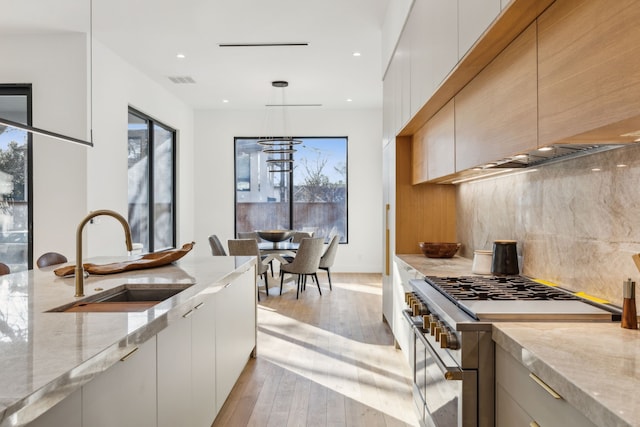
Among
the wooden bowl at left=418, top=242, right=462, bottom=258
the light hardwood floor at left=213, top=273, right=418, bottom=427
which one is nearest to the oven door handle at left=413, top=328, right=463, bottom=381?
the light hardwood floor at left=213, top=273, right=418, bottom=427

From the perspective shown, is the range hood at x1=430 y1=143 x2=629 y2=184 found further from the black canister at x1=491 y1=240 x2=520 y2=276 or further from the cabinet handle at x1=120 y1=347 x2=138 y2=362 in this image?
the cabinet handle at x1=120 y1=347 x2=138 y2=362

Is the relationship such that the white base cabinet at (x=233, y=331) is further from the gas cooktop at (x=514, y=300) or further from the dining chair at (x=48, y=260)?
the dining chair at (x=48, y=260)

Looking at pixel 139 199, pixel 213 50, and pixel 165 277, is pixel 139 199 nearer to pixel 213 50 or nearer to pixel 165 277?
pixel 213 50

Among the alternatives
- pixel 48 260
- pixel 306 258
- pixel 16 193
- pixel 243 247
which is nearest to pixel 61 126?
pixel 16 193

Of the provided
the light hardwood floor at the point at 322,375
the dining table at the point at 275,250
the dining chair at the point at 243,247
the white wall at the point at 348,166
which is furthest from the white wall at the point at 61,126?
the white wall at the point at 348,166

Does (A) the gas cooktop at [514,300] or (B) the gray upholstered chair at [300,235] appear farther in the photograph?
(B) the gray upholstered chair at [300,235]

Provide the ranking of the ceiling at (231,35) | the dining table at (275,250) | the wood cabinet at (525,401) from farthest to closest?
the dining table at (275,250) → the ceiling at (231,35) → the wood cabinet at (525,401)

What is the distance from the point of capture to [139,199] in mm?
6879

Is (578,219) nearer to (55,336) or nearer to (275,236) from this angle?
(55,336)

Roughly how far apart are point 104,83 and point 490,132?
477 centimetres

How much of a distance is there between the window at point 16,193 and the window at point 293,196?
14.1 ft

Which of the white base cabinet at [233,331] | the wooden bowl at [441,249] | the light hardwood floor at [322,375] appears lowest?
the light hardwood floor at [322,375]

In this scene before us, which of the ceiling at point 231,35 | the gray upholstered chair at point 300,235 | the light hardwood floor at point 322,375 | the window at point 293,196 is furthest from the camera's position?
the window at point 293,196

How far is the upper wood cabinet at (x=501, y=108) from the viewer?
1751mm
